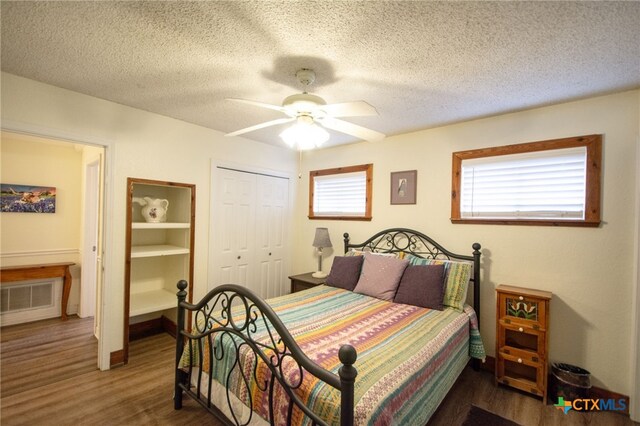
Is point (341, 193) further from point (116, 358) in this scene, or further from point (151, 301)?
point (116, 358)

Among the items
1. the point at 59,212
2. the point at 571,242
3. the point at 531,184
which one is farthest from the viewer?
the point at 59,212

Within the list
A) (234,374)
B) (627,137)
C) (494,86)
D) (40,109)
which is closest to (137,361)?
(234,374)

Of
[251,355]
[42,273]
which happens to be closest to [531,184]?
[251,355]

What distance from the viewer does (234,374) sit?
172cm

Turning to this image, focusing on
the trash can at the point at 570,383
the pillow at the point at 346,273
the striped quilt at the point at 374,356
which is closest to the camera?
the striped quilt at the point at 374,356

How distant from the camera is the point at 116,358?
2703mm

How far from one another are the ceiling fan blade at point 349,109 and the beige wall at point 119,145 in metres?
2.08

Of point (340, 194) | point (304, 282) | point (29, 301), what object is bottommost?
point (29, 301)

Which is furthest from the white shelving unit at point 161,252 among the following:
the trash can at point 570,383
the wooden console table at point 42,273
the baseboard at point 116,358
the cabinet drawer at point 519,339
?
the trash can at point 570,383

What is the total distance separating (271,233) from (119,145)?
82.5 inches

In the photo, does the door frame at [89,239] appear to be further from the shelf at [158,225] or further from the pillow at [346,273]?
the pillow at [346,273]

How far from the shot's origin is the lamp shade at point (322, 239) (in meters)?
3.81

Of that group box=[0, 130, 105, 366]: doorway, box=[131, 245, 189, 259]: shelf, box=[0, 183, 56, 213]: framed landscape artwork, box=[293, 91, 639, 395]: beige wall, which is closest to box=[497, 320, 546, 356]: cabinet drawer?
box=[293, 91, 639, 395]: beige wall

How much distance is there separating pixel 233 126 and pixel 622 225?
12.2 ft
